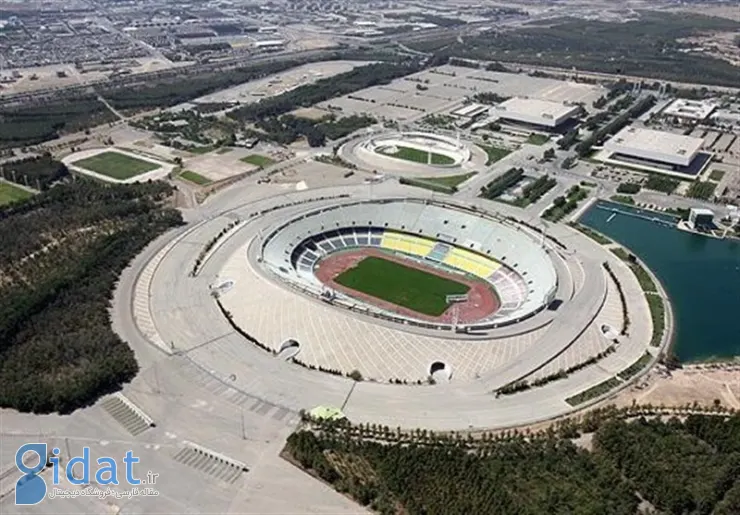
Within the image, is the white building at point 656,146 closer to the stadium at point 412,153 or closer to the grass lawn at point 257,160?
the stadium at point 412,153

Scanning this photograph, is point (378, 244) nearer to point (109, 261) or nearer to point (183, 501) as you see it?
point (109, 261)

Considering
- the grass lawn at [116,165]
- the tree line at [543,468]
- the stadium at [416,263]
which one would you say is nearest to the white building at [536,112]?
the stadium at [416,263]

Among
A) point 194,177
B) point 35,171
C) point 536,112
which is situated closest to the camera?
point 35,171

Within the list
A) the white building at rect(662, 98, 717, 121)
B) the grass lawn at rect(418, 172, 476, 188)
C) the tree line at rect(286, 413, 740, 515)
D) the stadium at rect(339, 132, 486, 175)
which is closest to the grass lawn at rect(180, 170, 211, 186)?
the stadium at rect(339, 132, 486, 175)

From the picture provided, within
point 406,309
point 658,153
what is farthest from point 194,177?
point 658,153

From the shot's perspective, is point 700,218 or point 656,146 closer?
point 700,218

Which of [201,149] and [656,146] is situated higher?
[656,146]

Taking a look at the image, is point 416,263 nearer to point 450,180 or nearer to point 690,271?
point 450,180

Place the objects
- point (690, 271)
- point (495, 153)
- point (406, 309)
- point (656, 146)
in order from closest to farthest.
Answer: point (406, 309) < point (690, 271) < point (656, 146) < point (495, 153)
